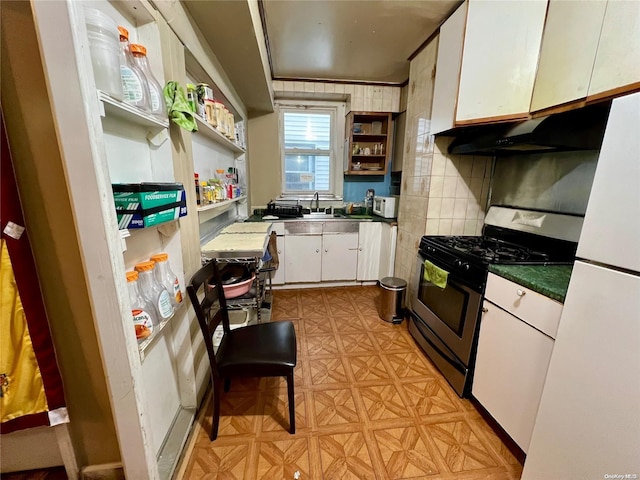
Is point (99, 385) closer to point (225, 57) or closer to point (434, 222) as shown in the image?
point (225, 57)

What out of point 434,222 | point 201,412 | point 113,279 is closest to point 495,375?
point 434,222

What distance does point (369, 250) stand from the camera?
3.12 meters

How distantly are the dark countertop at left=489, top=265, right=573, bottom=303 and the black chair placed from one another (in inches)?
44.9

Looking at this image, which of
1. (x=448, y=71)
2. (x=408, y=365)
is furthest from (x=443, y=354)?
(x=448, y=71)

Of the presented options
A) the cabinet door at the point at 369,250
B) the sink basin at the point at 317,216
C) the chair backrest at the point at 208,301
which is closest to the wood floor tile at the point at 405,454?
the chair backrest at the point at 208,301

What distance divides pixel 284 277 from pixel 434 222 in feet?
5.84

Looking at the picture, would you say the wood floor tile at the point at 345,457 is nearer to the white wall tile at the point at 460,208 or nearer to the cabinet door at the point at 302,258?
the white wall tile at the point at 460,208

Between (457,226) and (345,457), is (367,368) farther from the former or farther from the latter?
(457,226)

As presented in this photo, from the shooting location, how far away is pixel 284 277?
3070mm

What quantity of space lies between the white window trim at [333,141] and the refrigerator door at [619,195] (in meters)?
2.80

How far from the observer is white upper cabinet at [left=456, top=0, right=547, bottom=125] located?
1.46m

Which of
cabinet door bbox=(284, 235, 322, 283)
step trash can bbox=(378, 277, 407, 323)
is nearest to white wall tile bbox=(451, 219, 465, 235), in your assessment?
step trash can bbox=(378, 277, 407, 323)

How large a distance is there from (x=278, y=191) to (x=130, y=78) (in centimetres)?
Answer: 264

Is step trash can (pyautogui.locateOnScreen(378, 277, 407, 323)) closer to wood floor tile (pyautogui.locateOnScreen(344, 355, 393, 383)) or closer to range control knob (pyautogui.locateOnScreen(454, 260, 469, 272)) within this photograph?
wood floor tile (pyautogui.locateOnScreen(344, 355, 393, 383))
